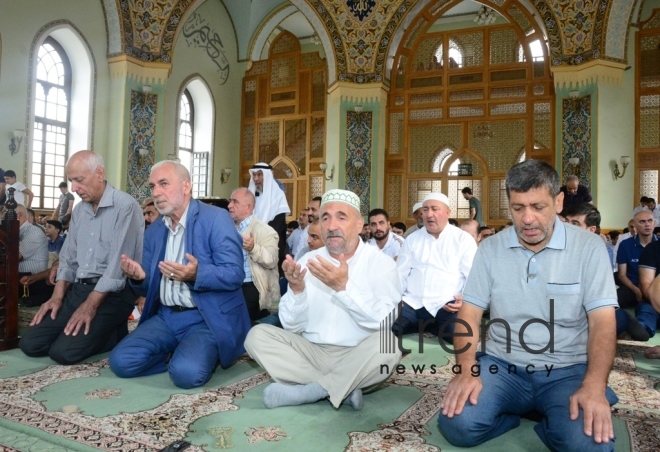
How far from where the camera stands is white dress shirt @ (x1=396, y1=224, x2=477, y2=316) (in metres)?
3.92

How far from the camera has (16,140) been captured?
8.23 metres

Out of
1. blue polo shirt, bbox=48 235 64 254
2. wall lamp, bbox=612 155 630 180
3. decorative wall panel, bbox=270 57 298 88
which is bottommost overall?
blue polo shirt, bbox=48 235 64 254

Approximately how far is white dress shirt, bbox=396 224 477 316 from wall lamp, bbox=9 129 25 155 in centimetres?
684

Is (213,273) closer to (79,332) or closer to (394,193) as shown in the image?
(79,332)

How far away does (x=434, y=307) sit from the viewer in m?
3.92

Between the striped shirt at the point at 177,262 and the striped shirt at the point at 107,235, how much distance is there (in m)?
0.38

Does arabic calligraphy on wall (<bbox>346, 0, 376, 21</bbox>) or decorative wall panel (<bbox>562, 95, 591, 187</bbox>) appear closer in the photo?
decorative wall panel (<bbox>562, 95, 591, 187</bbox>)

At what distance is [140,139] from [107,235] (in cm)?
664

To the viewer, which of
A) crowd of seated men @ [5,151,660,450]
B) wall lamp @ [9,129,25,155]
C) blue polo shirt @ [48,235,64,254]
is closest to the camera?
crowd of seated men @ [5,151,660,450]

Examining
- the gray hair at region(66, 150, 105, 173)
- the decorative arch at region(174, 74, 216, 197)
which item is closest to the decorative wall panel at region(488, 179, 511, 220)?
the decorative arch at region(174, 74, 216, 197)

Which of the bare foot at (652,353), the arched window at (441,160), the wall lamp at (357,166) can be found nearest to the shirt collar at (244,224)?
the bare foot at (652,353)

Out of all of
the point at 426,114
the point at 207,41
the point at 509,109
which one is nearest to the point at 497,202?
the point at 509,109

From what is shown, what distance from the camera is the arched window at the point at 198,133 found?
38.2 feet

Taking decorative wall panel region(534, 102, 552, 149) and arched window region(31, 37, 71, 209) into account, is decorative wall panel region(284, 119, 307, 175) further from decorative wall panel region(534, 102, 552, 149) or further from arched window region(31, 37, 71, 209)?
decorative wall panel region(534, 102, 552, 149)
